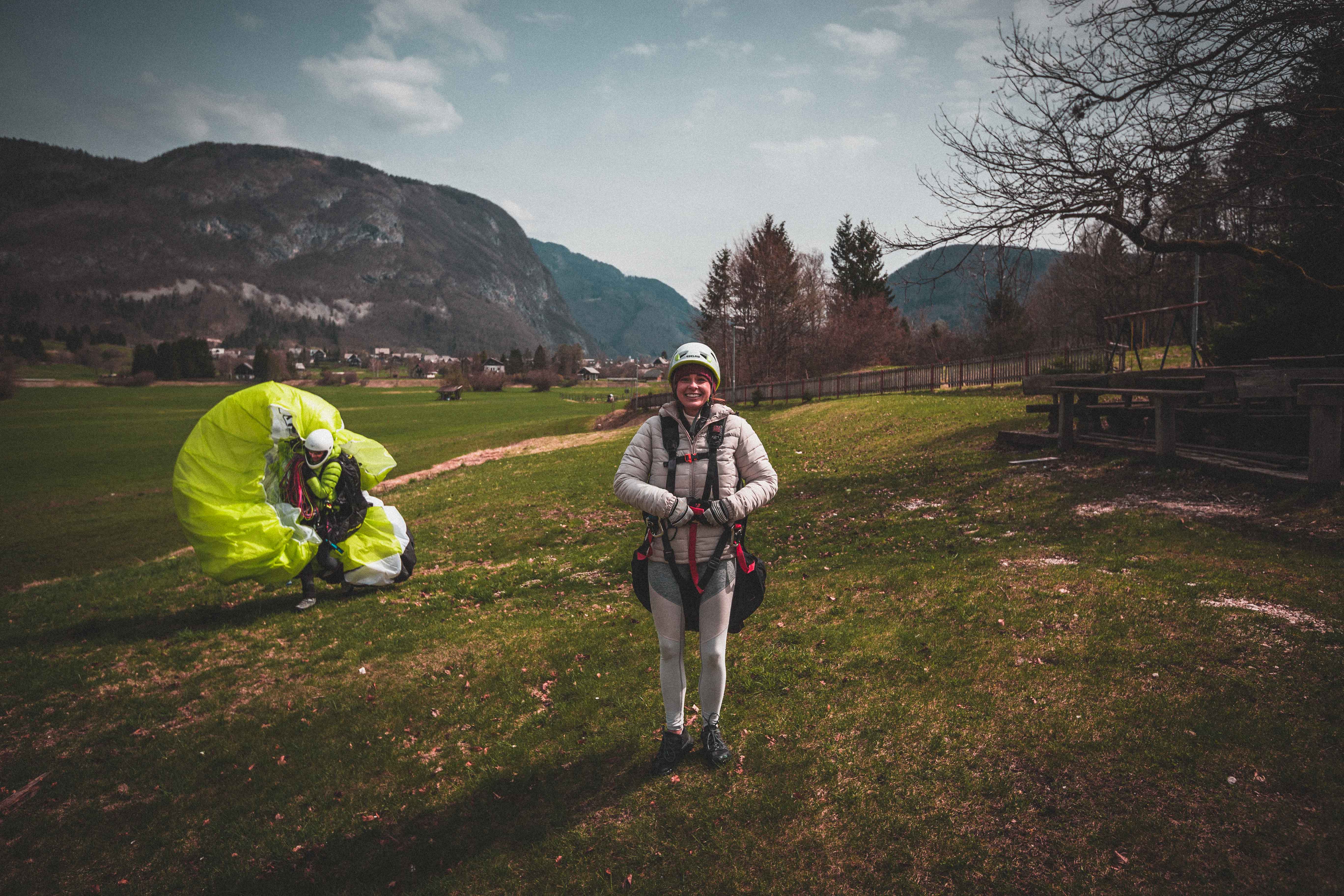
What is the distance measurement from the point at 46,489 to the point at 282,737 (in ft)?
113

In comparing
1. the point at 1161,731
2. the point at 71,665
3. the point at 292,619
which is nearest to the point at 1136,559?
the point at 1161,731

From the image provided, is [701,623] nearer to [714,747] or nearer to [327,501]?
[714,747]

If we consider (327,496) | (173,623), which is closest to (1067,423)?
(327,496)

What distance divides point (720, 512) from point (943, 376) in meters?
36.0

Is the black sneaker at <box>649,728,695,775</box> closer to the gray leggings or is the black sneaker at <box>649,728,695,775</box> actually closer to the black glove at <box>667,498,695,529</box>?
the gray leggings

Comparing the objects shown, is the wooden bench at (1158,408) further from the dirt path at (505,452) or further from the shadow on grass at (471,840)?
the dirt path at (505,452)

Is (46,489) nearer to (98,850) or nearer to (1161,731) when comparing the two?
(98,850)

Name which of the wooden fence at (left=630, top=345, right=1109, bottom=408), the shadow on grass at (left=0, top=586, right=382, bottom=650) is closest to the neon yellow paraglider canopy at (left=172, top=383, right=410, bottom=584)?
the shadow on grass at (left=0, top=586, right=382, bottom=650)

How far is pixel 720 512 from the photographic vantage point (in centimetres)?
411

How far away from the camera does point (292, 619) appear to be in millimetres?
9289

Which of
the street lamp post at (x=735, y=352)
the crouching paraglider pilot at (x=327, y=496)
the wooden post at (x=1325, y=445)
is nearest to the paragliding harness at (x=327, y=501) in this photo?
the crouching paraglider pilot at (x=327, y=496)

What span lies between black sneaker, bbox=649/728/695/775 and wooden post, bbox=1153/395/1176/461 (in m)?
10.9

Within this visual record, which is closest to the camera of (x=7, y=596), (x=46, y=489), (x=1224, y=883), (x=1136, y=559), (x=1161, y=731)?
(x=1224, y=883)

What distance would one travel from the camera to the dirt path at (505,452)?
28.4 metres
